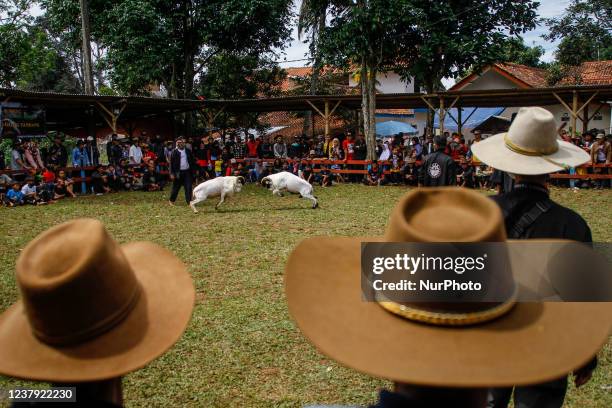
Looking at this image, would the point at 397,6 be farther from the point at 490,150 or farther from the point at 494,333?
the point at 494,333

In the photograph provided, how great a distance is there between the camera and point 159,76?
84.0ft

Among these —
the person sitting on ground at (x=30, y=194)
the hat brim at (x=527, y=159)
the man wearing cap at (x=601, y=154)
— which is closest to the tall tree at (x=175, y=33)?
the person sitting on ground at (x=30, y=194)

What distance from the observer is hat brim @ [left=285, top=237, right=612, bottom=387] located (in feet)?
3.97

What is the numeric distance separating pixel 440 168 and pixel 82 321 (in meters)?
7.74

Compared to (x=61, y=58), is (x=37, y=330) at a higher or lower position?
lower

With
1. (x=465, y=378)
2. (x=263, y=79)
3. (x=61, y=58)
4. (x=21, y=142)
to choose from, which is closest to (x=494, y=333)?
(x=465, y=378)

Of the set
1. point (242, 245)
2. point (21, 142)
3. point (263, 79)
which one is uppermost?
point (263, 79)

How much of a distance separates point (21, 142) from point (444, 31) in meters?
15.7

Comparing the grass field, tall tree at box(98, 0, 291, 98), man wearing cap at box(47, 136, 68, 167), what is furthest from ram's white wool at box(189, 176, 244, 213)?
tall tree at box(98, 0, 291, 98)

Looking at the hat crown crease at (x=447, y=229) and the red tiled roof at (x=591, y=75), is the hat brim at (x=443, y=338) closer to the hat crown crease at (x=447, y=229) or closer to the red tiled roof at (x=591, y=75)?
the hat crown crease at (x=447, y=229)

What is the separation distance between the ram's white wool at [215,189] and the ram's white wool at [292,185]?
3.56 feet

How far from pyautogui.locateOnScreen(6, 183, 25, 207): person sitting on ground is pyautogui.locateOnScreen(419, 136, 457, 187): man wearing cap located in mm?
11227

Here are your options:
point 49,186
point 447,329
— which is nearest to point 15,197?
point 49,186

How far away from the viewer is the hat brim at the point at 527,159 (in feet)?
8.08
